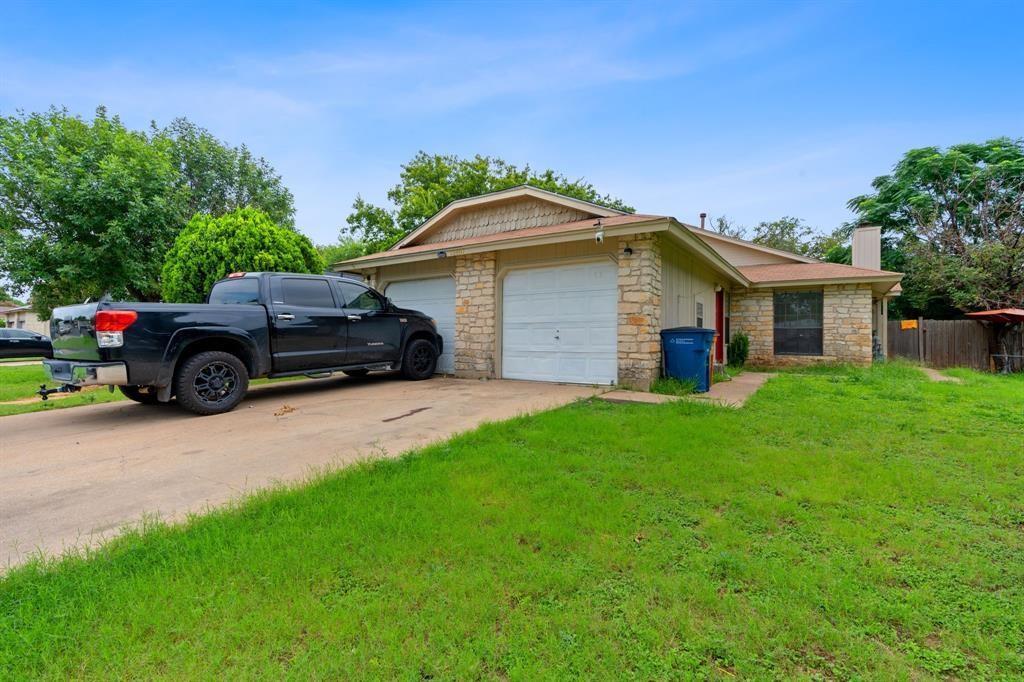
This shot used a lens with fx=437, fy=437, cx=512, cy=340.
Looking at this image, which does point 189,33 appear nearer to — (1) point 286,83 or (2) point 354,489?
(1) point 286,83

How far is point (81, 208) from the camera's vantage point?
13.7 m

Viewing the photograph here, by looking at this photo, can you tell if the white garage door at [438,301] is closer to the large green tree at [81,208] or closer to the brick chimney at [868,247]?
the large green tree at [81,208]

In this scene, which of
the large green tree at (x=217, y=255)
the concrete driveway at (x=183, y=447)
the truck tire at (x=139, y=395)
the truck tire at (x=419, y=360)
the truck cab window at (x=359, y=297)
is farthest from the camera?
the large green tree at (x=217, y=255)

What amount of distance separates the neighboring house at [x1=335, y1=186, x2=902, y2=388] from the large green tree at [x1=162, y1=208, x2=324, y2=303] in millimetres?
1764

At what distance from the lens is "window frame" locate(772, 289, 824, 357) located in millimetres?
12195

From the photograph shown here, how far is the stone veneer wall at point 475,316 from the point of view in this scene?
873cm

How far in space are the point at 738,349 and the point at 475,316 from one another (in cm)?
837

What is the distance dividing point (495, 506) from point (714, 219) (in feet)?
124

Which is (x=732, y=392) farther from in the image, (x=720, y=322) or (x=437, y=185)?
(x=437, y=185)

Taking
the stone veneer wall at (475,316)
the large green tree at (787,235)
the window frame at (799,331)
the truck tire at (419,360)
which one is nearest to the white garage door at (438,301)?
the stone veneer wall at (475,316)

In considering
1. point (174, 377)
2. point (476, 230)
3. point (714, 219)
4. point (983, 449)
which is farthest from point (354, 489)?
point (714, 219)

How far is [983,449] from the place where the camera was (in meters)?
4.12

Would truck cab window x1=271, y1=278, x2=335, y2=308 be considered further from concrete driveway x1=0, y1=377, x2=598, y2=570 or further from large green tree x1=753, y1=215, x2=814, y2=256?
large green tree x1=753, y1=215, x2=814, y2=256

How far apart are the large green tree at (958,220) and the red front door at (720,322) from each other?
408 inches
